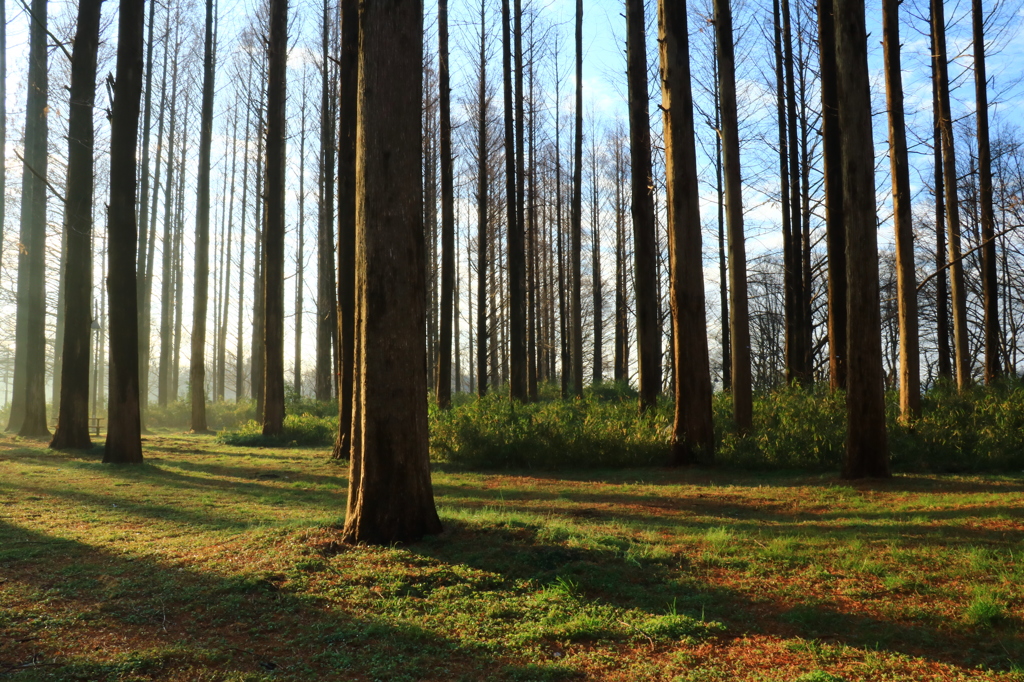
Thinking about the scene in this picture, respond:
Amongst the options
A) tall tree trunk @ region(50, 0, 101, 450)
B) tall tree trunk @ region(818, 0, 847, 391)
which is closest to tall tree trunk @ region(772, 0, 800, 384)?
tall tree trunk @ region(818, 0, 847, 391)

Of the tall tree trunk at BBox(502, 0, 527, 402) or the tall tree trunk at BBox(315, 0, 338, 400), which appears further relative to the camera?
the tall tree trunk at BBox(315, 0, 338, 400)

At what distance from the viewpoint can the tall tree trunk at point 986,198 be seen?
A: 14.9m

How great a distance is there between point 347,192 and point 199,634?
A: 8388 millimetres

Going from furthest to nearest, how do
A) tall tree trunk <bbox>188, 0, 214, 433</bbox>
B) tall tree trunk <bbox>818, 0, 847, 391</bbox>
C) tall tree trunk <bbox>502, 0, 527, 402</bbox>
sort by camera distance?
tall tree trunk <bbox>188, 0, 214, 433</bbox>, tall tree trunk <bbox>502, 0, 527, 402</bbox>, tall tree trunk <bbox>818, 0, 847, 391</bbox>

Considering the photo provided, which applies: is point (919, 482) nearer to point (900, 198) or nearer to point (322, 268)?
point (900, 198)

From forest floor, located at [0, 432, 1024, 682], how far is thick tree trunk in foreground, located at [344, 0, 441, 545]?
0.36m

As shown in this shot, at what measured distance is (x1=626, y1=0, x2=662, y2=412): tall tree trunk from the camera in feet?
43.8

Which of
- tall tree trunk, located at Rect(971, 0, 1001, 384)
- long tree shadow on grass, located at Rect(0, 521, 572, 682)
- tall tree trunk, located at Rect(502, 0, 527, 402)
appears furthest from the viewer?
tall tree trunk, located at Rect(502, 0, 527, 402)

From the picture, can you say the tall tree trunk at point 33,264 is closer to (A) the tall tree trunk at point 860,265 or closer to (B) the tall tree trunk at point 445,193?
(B) the tall tree trunk at point 445,193

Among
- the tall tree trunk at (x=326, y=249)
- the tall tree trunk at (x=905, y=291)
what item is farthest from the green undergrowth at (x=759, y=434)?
the tall tree trunk at (x=326, y=249)

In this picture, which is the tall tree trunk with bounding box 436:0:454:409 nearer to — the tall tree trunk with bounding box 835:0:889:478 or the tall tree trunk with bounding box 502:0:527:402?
the tall tree trunk with bounding box 502:0:527:402

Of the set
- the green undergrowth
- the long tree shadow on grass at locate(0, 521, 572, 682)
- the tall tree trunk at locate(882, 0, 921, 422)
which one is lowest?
the long tree shadow on grass at locate(0, 521, 572, 682)

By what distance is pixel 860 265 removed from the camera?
27.8ft

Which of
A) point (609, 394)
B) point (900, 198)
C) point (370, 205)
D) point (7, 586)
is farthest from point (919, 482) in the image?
point (609, 394)
